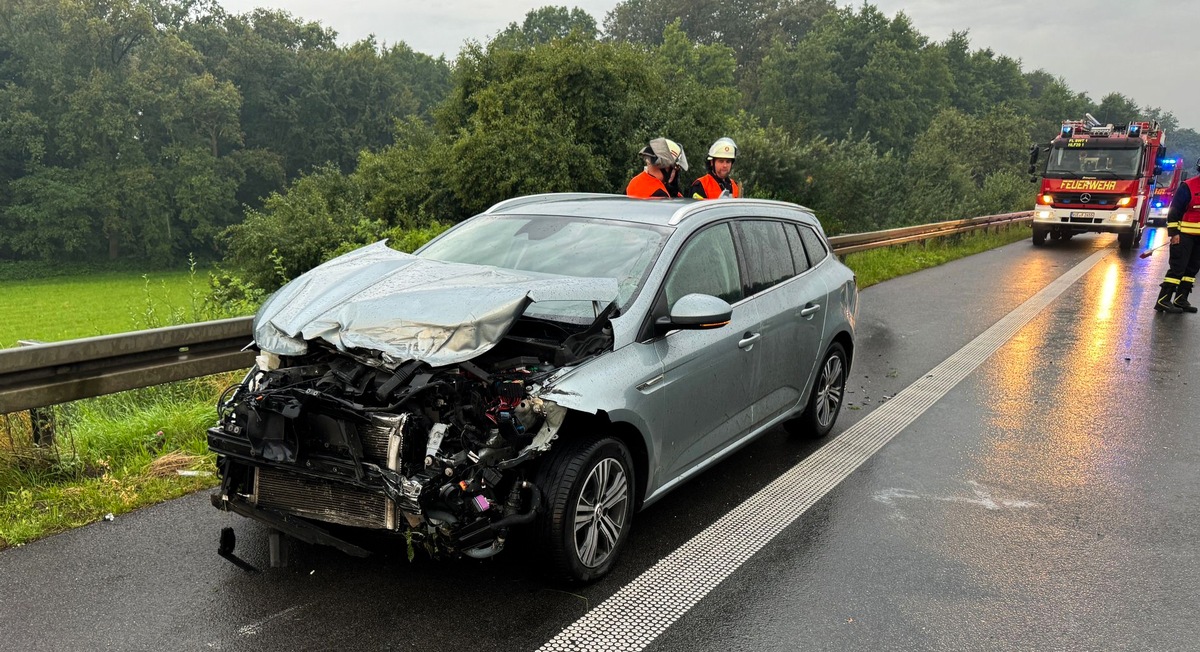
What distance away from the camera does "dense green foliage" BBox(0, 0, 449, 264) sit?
58.2 meters

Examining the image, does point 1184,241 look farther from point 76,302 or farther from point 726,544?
point 76,302

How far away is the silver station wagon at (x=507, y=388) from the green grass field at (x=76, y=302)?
26.6 meters

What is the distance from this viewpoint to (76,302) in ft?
151

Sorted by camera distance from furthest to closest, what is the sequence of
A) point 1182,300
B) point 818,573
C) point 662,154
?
1. point 1182,300
2. point 662,154
3. point 818,573

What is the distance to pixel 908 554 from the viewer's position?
4.21 m

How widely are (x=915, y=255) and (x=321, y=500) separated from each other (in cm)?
1693

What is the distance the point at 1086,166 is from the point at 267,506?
942 inches

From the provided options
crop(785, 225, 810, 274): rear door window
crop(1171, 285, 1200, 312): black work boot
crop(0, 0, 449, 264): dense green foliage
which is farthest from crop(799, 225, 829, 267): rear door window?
crop(0, 0, 449, 264): dense green foliage

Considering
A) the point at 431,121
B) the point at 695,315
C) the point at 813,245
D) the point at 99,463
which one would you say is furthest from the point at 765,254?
the point at 431,121

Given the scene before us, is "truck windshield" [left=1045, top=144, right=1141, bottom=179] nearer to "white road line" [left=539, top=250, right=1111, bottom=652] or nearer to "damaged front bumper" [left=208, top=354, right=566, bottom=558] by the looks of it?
"white road line" [left=539, top=250, right=1111, bottom=652]

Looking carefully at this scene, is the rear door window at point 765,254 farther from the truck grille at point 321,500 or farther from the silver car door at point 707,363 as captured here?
the truck grille at point 321,500

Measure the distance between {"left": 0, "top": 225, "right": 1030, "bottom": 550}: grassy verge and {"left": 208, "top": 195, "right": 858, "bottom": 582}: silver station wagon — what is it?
1157 mm

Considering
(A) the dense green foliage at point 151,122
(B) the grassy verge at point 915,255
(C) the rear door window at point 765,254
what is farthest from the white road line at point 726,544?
(A) the dense green foliage at point 151,122

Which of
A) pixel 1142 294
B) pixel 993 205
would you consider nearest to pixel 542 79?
pixel 1142 294
